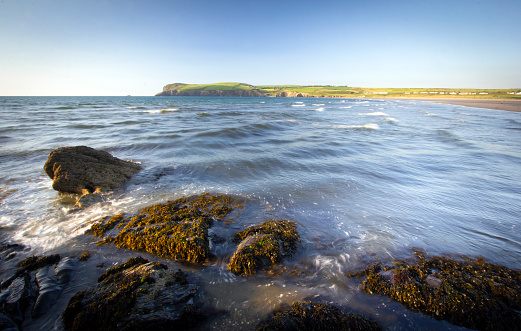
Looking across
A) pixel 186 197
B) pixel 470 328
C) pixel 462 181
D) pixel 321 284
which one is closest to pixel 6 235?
pixel 186 197

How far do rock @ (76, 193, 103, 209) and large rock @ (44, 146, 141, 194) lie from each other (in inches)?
12.7

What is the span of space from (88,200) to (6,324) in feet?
13.9

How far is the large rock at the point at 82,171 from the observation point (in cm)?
691

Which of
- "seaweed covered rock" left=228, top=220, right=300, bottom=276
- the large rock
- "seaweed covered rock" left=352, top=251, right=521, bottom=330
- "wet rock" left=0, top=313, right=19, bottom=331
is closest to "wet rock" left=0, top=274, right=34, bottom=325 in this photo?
"wet rock" left=0, top=313, right=19, bottom=331

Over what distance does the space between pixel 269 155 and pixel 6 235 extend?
9.85m

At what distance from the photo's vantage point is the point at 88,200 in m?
6.50

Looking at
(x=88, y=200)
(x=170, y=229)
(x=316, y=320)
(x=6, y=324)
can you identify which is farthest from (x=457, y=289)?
(x=88, y=200)

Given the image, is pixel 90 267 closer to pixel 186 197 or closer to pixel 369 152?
pixel 186 197

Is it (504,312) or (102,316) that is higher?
(102,316)

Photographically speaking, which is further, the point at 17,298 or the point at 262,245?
the point at 262,245

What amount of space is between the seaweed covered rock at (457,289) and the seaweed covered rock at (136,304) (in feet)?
9.52

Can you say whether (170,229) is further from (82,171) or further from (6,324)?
(82,171)

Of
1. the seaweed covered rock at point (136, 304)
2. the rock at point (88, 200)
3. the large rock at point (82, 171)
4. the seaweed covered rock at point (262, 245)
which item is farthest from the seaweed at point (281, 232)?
the large rock at point (82, 171)

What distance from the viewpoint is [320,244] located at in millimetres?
4664
